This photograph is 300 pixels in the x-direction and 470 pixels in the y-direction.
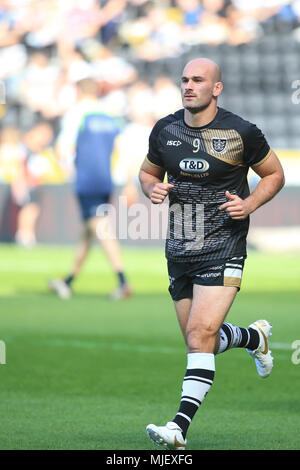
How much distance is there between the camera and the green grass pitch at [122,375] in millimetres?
5930

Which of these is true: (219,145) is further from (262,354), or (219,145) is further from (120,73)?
(120,73)

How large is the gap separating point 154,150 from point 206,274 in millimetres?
827

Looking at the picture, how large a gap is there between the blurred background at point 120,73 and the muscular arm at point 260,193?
17334mm

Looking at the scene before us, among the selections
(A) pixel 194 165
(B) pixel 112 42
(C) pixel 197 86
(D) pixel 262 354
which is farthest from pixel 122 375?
(B) pixel 112 42

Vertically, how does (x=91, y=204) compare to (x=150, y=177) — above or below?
above

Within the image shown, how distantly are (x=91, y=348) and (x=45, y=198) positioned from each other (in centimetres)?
1423

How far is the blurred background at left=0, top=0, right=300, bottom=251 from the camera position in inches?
934

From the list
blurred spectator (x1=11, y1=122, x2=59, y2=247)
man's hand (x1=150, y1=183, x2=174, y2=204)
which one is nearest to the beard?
man's hand (x1=150, y1=183, x2=174, y2=204)

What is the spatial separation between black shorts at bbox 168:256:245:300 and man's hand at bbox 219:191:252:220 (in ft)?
0.97

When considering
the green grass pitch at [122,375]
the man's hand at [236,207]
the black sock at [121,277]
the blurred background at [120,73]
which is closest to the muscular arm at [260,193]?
the man's hand at [236,207]

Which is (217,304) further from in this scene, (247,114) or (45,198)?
(247,114)

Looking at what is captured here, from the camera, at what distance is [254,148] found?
235 inches

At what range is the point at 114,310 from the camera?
487 inches

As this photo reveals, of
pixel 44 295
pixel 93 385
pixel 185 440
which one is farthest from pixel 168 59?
pixel 185 440
